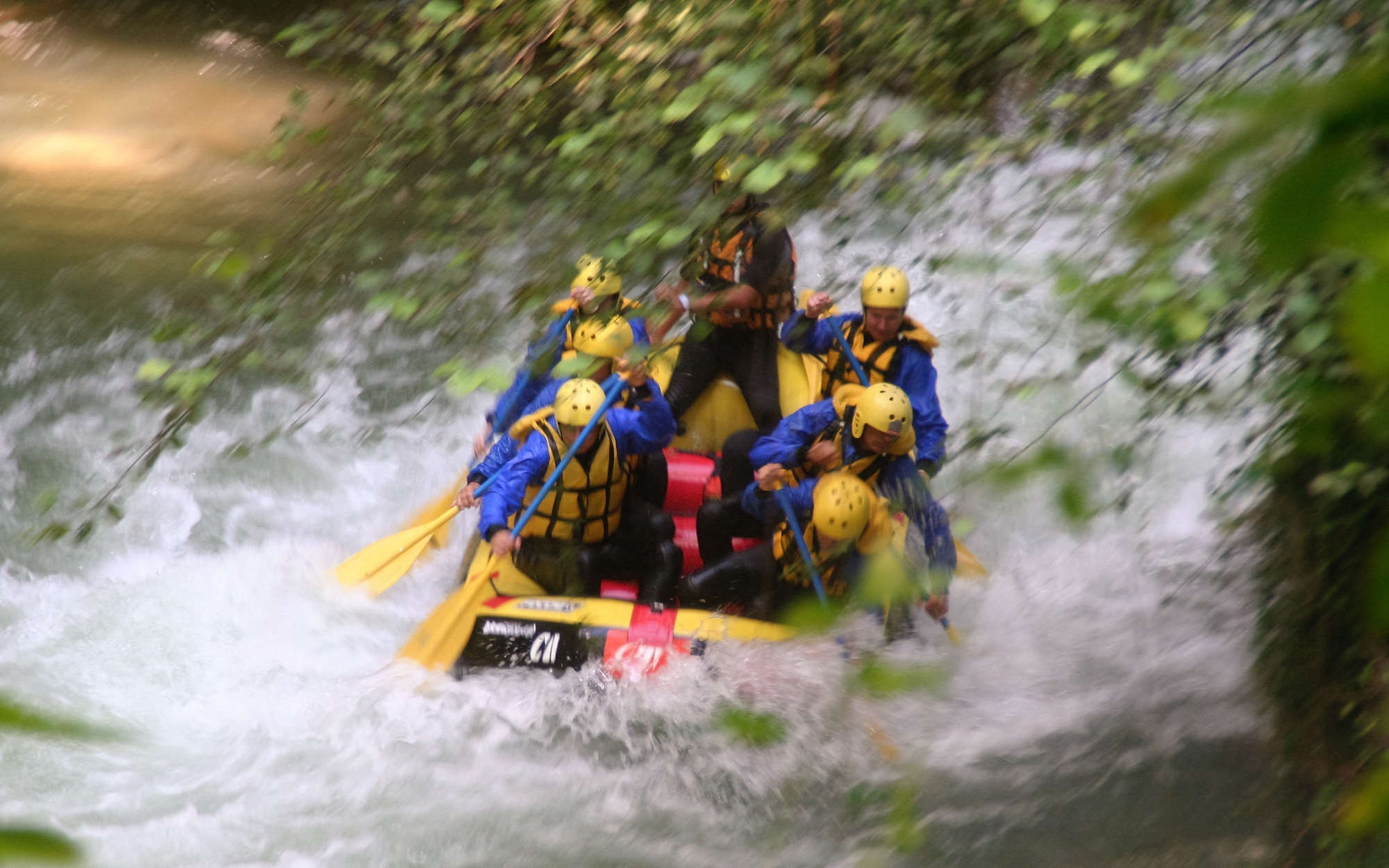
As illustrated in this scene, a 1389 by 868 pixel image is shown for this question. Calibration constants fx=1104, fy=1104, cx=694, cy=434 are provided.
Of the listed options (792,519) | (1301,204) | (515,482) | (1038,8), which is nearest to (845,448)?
(792,519)

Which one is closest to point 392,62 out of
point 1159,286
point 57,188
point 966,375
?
point 1159,286

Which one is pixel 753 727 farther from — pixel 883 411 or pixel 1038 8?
pixel 883 411

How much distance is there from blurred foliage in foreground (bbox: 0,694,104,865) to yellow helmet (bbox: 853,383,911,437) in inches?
121

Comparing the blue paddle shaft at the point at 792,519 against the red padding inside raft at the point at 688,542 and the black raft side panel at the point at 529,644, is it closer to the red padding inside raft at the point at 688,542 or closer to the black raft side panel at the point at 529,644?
the red padding inside raft at the point at 688,542

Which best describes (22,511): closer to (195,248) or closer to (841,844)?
(195,248)

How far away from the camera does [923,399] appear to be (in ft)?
13.3

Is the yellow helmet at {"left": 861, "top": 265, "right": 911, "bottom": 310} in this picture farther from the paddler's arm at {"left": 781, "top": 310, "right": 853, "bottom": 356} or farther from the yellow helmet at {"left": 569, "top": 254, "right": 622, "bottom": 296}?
the yellow helmet at {"left": 569, "top": 254, "right": 622, "bottom": 296}

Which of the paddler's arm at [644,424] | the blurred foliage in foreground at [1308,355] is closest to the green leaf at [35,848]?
the blurred foliage in foreground at [1308,355]

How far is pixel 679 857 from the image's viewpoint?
3.53 m

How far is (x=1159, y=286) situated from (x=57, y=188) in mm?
9357

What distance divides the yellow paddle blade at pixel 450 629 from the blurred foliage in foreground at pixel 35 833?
3.30m

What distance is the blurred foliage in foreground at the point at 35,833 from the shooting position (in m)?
0.40

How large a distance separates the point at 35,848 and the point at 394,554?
411cm

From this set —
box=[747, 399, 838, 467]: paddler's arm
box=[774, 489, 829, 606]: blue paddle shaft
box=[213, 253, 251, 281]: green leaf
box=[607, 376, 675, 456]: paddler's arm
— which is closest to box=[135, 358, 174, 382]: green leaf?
box=[213, 253, 251, 281]: green leaf
